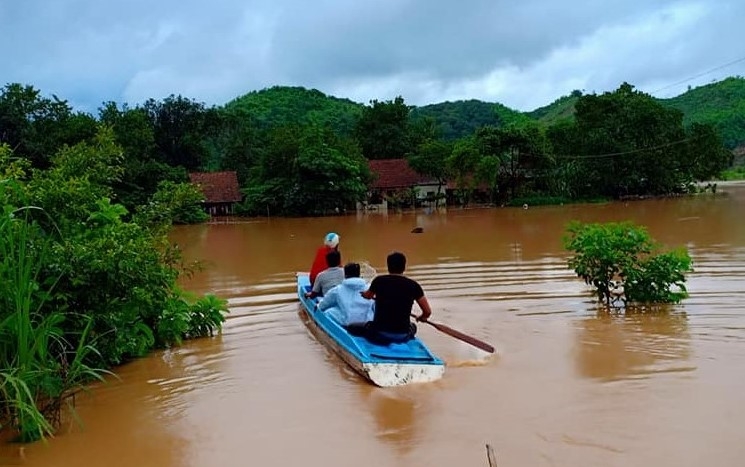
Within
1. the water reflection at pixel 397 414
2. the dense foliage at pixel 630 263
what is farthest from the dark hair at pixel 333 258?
the dense foliage at pixel 630 263

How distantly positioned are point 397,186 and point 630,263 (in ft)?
135

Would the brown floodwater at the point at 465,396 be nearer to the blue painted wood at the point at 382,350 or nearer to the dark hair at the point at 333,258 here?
the blue painted wood at the point at 382,350

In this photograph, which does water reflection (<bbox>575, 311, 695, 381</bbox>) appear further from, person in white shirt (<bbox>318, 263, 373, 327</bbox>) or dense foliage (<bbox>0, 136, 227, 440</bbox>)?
dense foliage (<bbox>0, 136, 227, 440</bbox>)

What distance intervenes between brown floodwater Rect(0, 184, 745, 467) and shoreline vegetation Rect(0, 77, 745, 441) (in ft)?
2.03

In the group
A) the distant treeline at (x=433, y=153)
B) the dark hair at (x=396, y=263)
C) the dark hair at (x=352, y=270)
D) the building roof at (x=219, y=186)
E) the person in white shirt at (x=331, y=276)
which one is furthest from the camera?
the building roof at (x=219, y=186)

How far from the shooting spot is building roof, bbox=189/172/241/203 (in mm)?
48250

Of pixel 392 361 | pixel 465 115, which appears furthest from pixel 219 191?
pixel 465 115

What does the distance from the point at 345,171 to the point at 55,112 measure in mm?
19478

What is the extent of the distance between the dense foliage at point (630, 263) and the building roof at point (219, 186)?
39607mm

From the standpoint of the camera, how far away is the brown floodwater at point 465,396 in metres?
5.56

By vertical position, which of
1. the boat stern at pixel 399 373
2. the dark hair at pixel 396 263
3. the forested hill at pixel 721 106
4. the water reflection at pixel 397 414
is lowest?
the water reflection at pixel 397 414

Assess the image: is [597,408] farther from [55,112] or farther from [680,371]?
A: [55,112]

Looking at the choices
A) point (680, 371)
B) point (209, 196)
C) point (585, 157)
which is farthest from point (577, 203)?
point (680, 371)

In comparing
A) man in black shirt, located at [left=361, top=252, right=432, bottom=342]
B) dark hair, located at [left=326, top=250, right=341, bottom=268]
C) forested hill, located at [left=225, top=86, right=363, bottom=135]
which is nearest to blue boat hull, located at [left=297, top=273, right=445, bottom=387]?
man in black shirt, located at [left=361, top=252, right=432, bottom=342]
